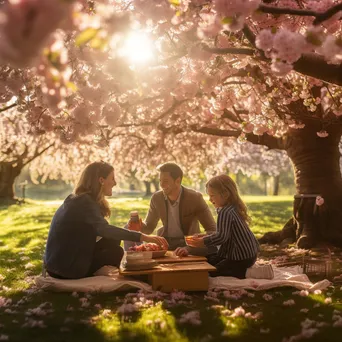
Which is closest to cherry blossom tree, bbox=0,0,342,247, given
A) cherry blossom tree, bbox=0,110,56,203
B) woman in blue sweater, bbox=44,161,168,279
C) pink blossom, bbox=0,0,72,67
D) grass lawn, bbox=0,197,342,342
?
pink blossom, bbox=0,0,72,67

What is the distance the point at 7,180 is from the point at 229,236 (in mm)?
26959

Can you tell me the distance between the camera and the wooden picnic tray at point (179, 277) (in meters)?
5.67

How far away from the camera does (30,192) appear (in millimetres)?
64688

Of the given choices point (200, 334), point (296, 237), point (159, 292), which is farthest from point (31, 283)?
point (296, 237)

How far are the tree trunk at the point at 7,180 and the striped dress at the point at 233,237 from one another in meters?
26.1

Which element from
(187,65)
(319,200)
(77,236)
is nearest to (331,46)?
(187,65)

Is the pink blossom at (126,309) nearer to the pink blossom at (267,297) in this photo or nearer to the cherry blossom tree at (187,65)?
the pink blossom at (267,297)

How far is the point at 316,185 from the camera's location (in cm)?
1033

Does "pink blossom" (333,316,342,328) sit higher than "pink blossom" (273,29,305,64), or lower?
lower

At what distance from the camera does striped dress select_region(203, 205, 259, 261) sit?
240 inches

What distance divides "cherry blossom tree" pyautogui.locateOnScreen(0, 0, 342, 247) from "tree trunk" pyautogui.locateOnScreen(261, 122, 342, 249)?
21mm

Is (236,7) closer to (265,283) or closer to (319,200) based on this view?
(265,283)

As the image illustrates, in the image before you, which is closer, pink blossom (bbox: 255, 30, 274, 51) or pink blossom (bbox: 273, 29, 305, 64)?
pink blossom (bbox: 273, 29, 305, 64)

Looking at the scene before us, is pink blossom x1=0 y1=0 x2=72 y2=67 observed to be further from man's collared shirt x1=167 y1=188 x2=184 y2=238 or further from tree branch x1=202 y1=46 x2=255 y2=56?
man's collared shirt x1=167 y1=188 x2=184 y2=238
